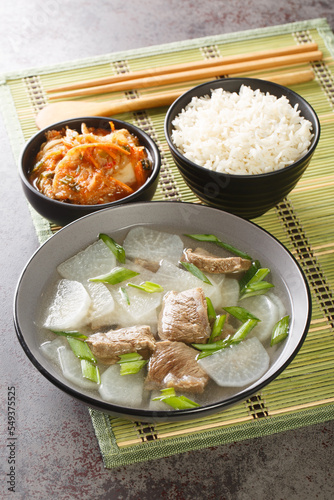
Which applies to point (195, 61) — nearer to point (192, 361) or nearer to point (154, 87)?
point (154, 87)

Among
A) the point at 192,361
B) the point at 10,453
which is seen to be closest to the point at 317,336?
the point at 192,361

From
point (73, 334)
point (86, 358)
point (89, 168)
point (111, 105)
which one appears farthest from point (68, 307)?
point (111, 105)

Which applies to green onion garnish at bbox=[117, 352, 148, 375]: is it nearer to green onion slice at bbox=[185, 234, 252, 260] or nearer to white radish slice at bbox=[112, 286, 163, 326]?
white radish slice at bbox=[112, 286, 163, 326]

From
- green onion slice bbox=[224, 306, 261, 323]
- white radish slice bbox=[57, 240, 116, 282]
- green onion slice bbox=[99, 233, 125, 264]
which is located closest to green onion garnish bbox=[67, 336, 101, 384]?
white radish slice bbox=[57, 240, 116, 282]

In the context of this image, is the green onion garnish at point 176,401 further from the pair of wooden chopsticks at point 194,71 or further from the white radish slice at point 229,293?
the pair of wooden chopsticks at point 194,71

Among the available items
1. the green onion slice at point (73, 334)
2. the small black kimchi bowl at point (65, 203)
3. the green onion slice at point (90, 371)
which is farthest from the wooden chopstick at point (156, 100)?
the green onion slice at point (90, 371)
